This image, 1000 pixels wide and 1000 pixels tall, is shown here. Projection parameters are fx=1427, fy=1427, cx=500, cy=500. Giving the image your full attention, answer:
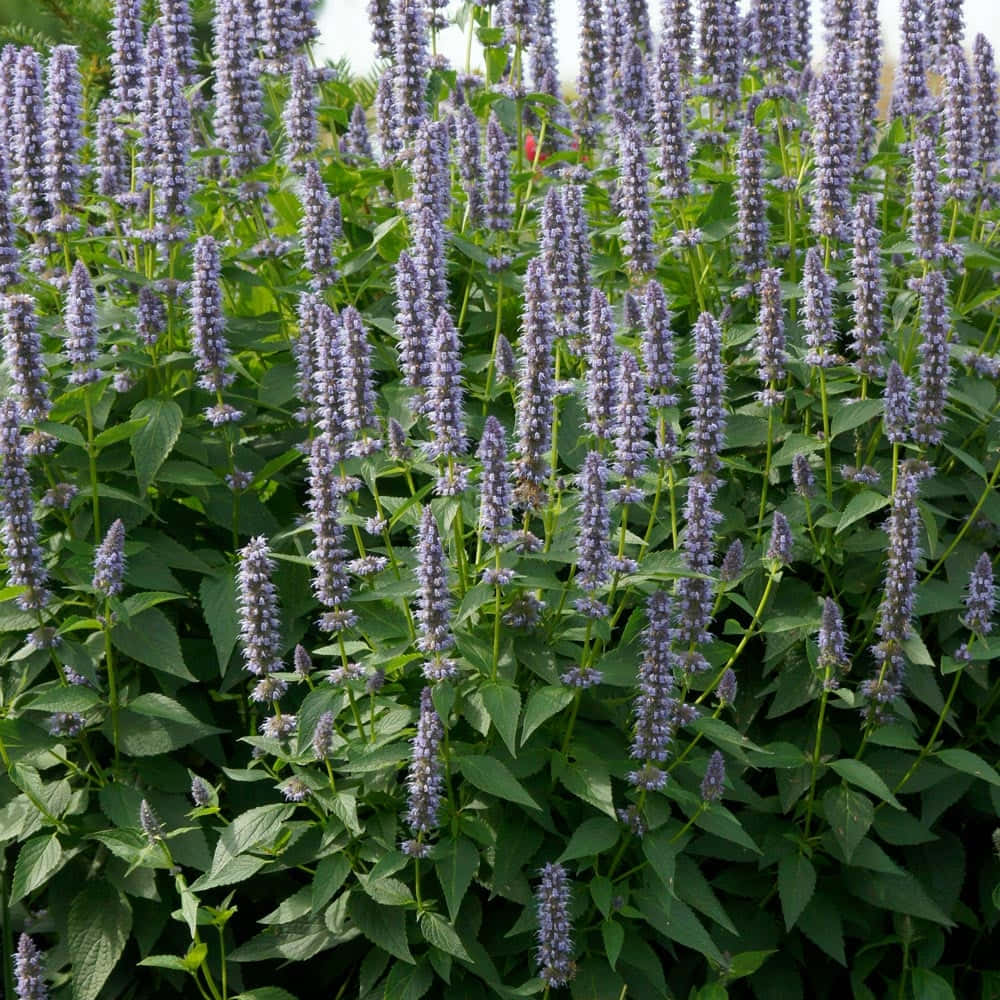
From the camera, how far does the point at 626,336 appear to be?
243 inches

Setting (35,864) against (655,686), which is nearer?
(655,686)

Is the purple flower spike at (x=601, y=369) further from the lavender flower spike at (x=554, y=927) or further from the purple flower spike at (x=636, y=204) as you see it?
the lavender flower spike at (x=554, y=927)

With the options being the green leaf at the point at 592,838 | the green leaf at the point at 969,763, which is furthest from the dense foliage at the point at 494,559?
the green leaf at the point at 969,763

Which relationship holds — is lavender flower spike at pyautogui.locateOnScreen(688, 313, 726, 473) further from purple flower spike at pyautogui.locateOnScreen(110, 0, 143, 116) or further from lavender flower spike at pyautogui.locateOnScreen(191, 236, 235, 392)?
purple flower spike at pyautogui.locateOnScreen(110, 0, 143, 116)

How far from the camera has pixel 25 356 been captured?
16.9 feet

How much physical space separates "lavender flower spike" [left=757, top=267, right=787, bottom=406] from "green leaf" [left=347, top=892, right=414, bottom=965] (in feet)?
7.61

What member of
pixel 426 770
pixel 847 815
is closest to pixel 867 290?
pixel 847 815

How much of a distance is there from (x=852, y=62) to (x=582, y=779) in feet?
13.3

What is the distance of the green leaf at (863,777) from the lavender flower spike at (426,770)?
1437 millimetres

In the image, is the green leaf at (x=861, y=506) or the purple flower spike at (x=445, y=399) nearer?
the purple flower spike at (x=445, y=399)

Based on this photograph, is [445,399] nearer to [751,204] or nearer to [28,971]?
[751,204]

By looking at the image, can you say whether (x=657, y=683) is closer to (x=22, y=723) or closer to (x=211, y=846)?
(x=211, y=846)

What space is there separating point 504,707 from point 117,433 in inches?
74.3

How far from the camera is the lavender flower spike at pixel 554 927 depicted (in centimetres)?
469
